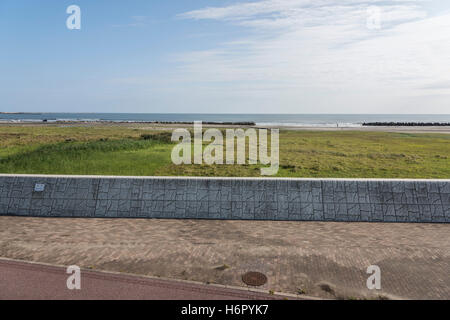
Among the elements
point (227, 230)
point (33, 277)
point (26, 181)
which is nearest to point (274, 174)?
point (227, 230)

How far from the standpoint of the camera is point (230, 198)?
1049 centimetres

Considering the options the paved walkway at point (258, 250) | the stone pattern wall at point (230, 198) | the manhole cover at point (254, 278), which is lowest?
the manhole cover at point (254, 278)

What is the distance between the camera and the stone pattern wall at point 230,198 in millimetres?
10250

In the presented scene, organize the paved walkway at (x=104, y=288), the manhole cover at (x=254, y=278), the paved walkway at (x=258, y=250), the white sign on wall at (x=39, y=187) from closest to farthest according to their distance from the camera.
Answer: the paved walkway at (x=104, y=288)
the manhole cover at (x=254, y=278)
the paved walkway at (x=258, y=250)
the white sign on wall at (x=39, y=187)

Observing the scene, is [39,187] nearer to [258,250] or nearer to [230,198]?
[230,198]

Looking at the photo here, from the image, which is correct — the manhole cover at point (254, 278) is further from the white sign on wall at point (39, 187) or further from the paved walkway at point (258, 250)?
the white sign on wall at point (39, 187)

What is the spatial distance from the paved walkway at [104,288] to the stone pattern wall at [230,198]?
12.8 feet

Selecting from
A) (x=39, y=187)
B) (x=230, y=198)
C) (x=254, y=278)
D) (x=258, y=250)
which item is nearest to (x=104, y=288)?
(x=254, y=278)

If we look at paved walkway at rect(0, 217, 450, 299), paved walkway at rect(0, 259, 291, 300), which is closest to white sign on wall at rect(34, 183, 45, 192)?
paved walkway at rect(0, 217, 450, 299)

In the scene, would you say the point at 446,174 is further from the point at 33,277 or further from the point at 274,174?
the point at 33,277

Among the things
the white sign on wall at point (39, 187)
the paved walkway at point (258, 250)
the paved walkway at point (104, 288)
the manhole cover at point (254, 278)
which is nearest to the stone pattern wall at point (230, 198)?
the white sign on wall at point (39, 187)

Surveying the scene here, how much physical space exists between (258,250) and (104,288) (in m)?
3.67

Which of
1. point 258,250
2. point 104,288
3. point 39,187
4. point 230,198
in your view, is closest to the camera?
point 104,288

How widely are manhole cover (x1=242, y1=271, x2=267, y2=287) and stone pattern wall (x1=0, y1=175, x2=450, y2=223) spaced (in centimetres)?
352
